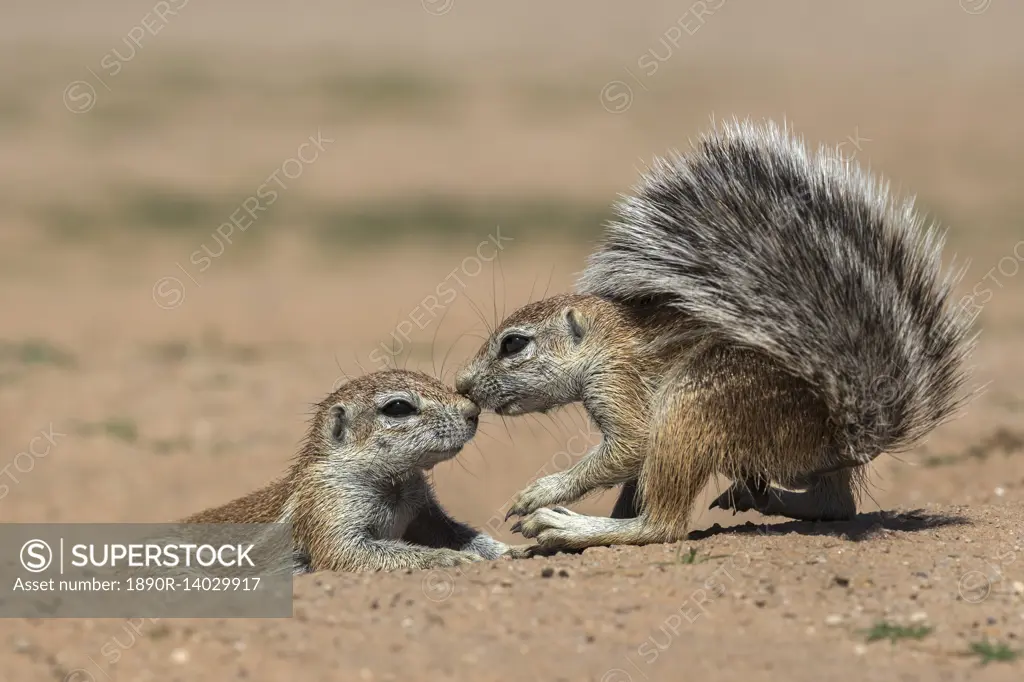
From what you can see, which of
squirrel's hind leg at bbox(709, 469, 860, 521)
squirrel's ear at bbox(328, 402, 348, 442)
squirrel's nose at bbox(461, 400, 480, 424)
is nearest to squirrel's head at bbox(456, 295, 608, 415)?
squirrel's nose at bbox(461, 400, 480, 424)

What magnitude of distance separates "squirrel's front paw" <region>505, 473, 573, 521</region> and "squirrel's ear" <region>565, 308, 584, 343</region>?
36.1 inches

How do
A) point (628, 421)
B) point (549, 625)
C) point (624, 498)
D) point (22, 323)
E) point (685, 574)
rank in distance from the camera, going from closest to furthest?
point (549, 625) < point (685, 574) < point (628, 421) < point (624, 498) < point (22, 323)

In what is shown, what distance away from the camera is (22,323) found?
18.8m

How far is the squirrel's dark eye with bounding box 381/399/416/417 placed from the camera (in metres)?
8.06

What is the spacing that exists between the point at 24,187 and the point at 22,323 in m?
7.11

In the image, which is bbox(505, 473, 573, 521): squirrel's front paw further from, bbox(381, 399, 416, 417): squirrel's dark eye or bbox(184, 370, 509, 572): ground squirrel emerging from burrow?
bbox(381, 399, 416, 417): squirrel's dark eye

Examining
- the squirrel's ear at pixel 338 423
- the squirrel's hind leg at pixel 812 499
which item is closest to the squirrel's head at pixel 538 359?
the squirrel's ear at pixel 338 423

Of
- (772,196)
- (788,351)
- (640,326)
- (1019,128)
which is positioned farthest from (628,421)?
(1019,128)

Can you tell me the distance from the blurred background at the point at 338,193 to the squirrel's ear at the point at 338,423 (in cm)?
313

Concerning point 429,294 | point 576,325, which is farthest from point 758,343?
point 429,294

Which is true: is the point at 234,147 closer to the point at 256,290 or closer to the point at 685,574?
the point at 256,290

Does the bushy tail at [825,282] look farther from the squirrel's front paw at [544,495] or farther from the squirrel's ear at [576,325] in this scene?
the squirrel's front paw at [544,495]

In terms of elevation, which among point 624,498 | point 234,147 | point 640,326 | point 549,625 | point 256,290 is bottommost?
point 549,625

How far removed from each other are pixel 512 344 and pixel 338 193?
18.6 metres
